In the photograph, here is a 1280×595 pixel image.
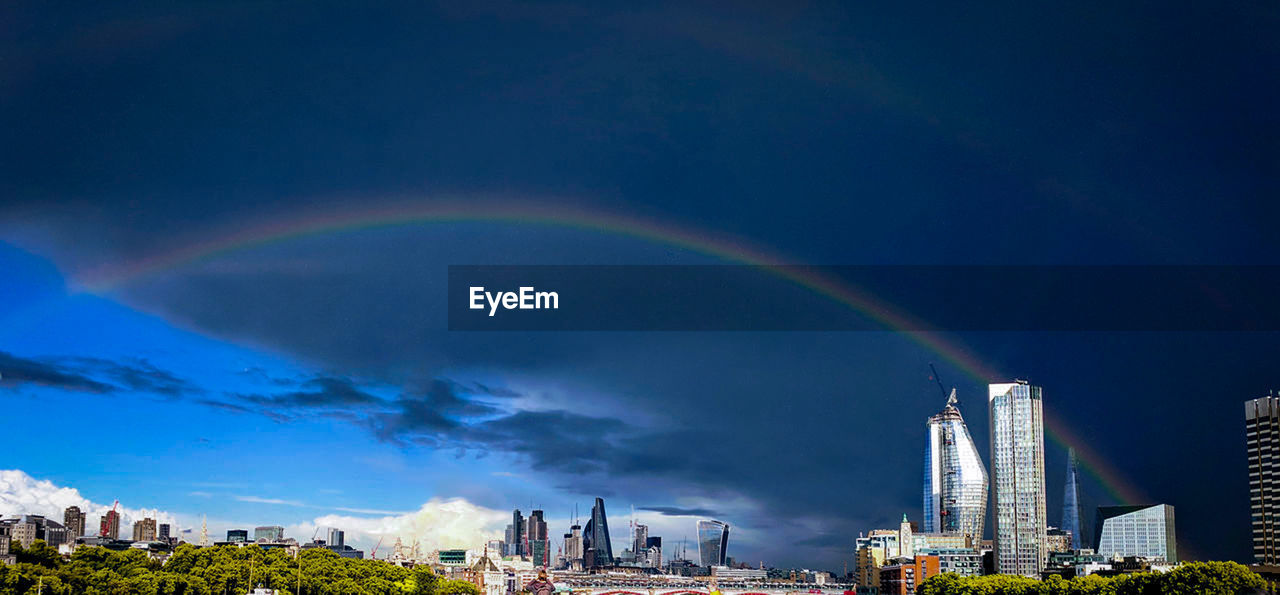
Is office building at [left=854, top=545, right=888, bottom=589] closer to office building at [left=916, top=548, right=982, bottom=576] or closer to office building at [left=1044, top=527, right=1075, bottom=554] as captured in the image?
office building at [left=916, top=548, right=982, bottom=576]

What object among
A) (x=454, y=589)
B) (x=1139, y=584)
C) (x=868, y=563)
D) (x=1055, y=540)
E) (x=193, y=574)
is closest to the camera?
(x=1139, y=584)

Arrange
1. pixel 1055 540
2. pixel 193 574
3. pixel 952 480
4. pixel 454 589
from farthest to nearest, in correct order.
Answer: pixel 952 480 → pixel 1055 540 → pixel 454 589 → pixel 193 574

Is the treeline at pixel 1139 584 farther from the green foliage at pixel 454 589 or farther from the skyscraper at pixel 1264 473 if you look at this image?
the green foliage at pixel 454 589

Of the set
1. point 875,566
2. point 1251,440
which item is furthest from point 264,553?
point 875,566

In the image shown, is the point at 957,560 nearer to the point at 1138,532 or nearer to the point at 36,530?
the point at 1138,532

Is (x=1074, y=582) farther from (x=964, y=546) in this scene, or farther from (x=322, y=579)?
(x=964, y=546)

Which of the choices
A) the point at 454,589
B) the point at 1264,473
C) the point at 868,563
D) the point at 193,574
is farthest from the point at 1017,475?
the point at 193,574

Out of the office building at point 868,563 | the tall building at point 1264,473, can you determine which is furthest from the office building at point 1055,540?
the tall building at point 1264,473
